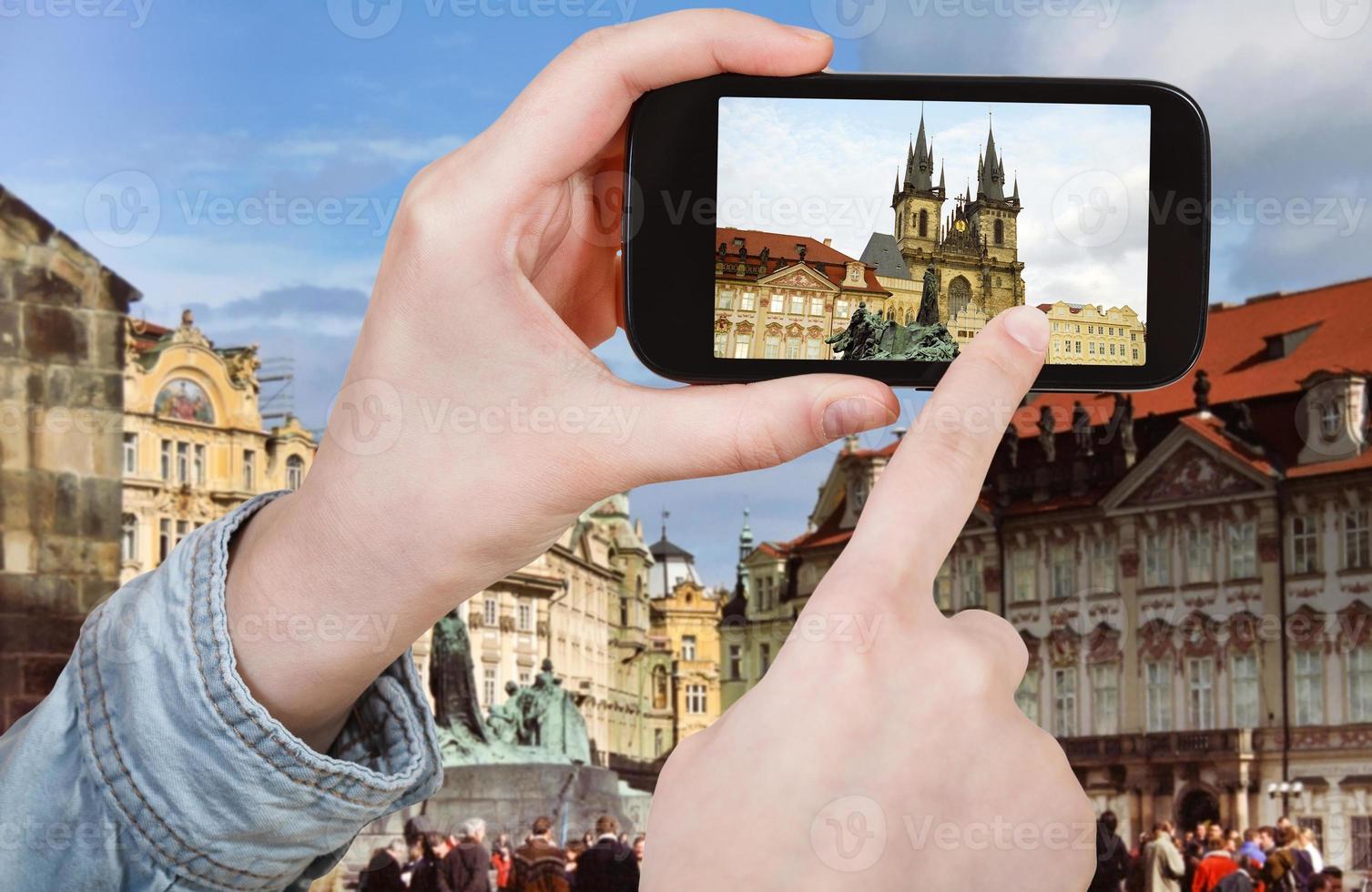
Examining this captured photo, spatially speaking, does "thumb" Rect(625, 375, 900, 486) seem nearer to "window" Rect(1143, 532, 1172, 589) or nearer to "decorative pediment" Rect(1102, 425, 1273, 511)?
"decorative pediment" Rect(1102, 425, 1273, 511)

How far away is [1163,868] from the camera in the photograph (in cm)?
1182

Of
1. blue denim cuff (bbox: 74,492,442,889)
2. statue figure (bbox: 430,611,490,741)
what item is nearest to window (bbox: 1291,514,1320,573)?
statue figure (bbox: 430,611,490,741)

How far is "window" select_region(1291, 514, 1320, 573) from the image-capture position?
26969 mm

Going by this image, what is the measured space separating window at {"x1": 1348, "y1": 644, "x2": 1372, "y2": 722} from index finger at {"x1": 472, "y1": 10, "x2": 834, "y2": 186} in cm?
2650

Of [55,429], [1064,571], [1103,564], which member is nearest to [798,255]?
[55,429]

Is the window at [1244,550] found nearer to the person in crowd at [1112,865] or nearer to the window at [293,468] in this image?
the person in crowd at [1112,865]

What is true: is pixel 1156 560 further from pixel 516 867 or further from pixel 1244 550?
pixel 516 867

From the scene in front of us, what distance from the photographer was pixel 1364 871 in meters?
24.2

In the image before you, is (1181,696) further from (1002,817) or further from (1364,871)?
(1002,817)

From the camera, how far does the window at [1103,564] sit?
3036cm

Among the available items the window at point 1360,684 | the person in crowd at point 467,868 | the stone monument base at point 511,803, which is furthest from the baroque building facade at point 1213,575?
the person in crowd at point 467,868

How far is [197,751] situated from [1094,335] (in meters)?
1.12

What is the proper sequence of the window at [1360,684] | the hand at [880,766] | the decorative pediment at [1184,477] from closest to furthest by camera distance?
the hand at [880,766] < the window at [1360,684] < the decorative pediment at [1184,477]

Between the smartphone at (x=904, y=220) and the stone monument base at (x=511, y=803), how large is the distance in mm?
17491
